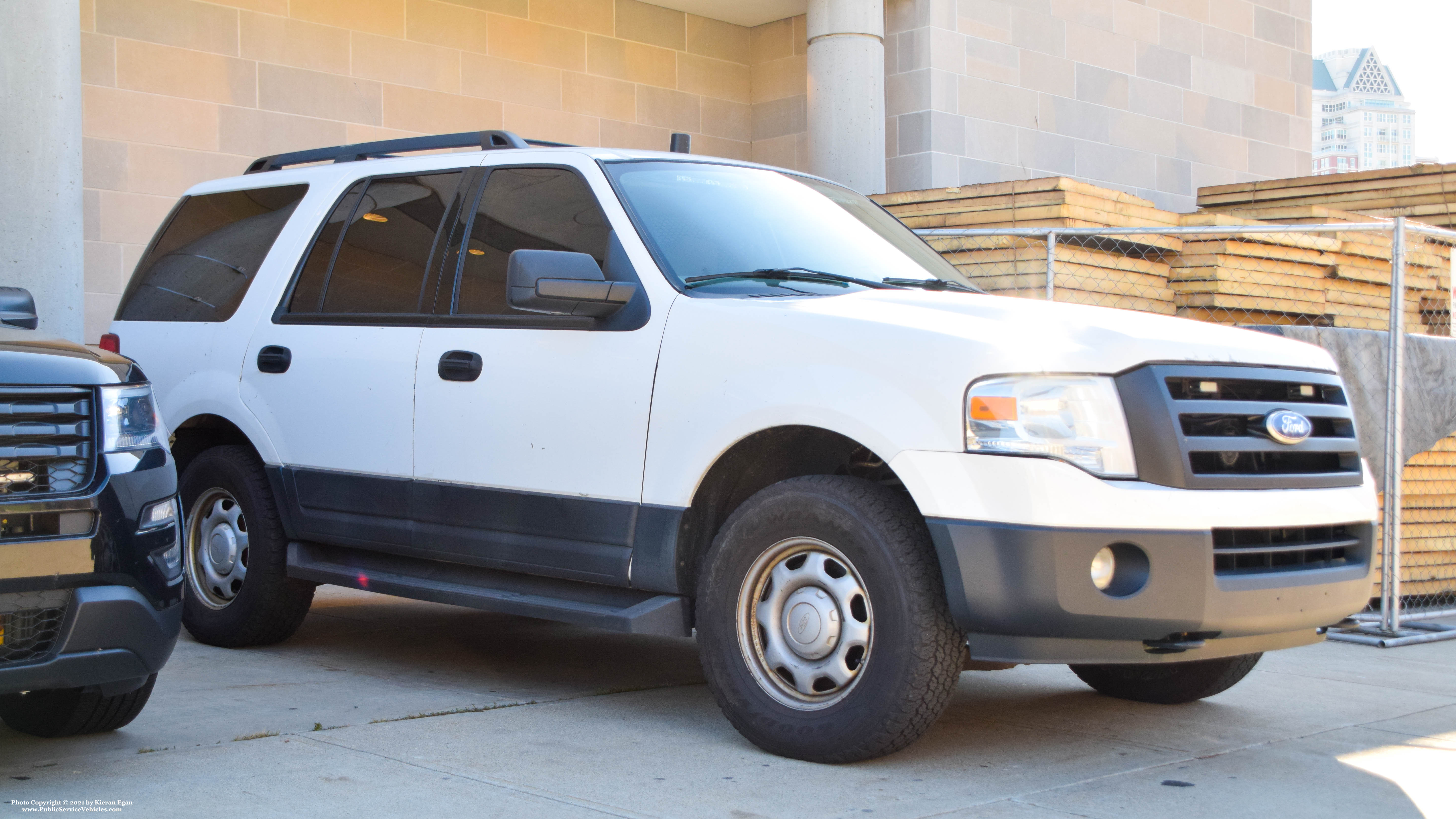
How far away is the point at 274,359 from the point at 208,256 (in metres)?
0.93

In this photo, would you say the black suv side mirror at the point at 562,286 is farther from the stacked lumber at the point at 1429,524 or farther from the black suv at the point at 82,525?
the stacked lumber at the point at 1429,524

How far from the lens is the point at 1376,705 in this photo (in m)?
5.76

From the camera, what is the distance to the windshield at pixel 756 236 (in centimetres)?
509

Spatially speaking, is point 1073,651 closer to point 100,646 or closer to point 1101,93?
point 100,646

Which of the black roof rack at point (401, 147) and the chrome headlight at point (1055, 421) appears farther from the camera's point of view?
the black roof rack at point (401, 147)

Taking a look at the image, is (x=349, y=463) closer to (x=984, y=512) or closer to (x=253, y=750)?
(x=253, y=750)

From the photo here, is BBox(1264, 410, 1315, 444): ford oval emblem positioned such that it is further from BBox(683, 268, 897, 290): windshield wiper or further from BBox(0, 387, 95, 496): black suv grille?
BBox(0, 387, 95, 496): black suv grille

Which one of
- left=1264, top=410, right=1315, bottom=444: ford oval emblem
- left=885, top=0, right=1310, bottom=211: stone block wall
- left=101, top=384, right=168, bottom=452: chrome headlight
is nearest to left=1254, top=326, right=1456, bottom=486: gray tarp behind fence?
left=1264, top=410, right=1315, bottom=444: ford oval emblem

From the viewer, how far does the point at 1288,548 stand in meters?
4.38

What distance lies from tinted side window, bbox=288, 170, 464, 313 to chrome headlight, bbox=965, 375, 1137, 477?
2.49 m

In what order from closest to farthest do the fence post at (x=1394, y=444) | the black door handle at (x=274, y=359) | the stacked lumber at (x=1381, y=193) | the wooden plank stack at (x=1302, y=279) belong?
the black door handle at (x=274, y=359) → the fence post at (x=1394, y=444) → the wooden plank stack at (x=1302, y=279) → the stacked lumber at (x=1381, y=193)

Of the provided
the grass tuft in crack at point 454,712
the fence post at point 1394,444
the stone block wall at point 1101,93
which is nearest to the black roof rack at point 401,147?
the grass tuft in crack at point 454,712

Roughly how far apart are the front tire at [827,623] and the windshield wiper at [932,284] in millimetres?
1019

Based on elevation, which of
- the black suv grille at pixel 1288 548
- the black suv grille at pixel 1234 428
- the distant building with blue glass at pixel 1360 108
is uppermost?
the distant building with blue glass at pixel 1360 108
